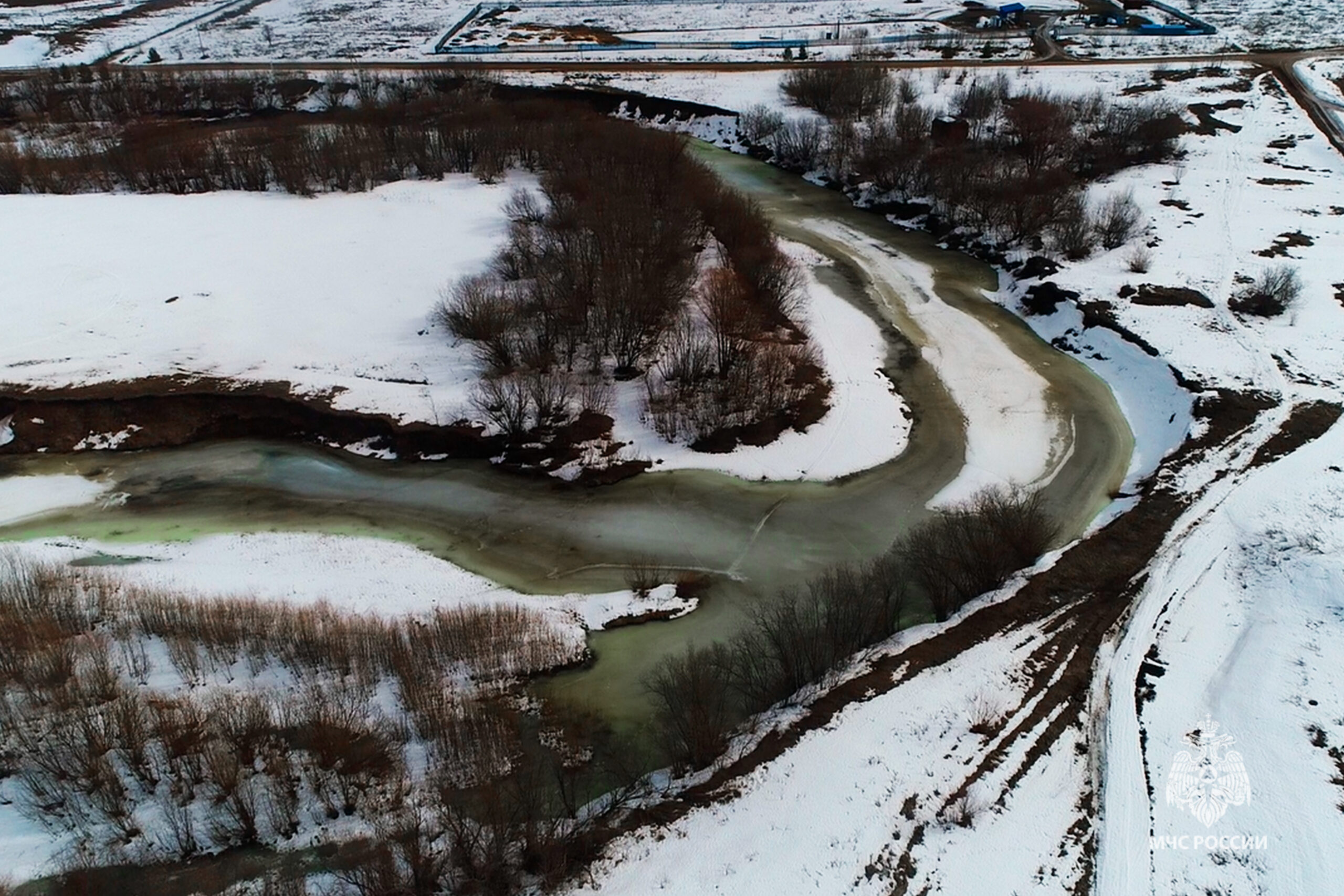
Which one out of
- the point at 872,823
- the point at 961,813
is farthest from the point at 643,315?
the point at 961,813

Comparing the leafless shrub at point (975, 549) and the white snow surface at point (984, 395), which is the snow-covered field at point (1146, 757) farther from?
the white snow surface at point (984, 395)

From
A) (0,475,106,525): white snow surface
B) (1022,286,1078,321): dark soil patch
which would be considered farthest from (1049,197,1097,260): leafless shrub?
(0,475,106,525): white snow surface

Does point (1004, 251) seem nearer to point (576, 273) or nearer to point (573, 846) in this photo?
point (576, 273)

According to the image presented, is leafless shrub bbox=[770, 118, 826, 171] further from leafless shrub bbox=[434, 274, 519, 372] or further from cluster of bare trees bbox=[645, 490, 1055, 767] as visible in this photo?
cluster of bare trees bbox=[645, 490, 1055, 767]

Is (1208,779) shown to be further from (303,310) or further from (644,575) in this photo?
(303,310)

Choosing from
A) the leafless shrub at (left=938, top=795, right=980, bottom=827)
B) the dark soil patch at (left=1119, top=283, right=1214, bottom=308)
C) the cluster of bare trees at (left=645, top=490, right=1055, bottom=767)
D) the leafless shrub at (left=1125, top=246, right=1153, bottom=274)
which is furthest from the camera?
the leafless shrub at (left=1125, top=246, right=1153, bottom=274)

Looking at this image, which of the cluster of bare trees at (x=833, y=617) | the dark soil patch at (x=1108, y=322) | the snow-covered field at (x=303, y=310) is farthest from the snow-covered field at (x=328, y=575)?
the dark soil patch at (x=1108, y=322)
